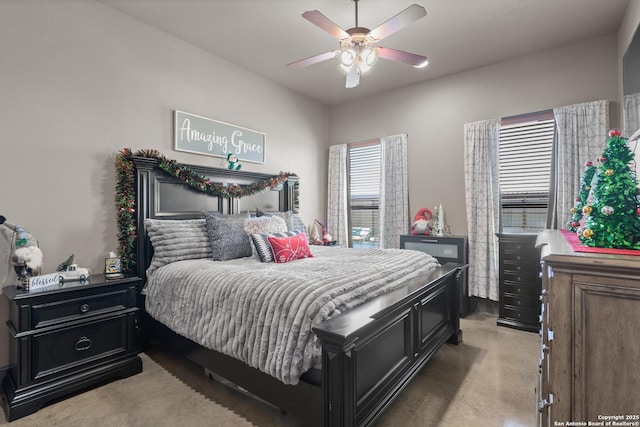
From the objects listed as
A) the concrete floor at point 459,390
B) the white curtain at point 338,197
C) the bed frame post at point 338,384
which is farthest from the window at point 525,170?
the bed frame post at point 338,384

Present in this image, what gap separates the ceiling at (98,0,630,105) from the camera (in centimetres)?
277

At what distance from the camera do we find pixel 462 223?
412 cm

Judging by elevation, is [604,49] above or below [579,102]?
above

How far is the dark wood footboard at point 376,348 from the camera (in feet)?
4.79

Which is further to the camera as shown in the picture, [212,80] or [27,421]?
[212,80]

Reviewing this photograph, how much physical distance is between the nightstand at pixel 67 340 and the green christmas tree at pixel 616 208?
2.99m

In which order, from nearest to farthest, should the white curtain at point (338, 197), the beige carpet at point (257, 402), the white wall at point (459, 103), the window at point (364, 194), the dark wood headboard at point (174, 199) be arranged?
the beige carpet at point (257, 402)
the dark wood headboard at point (174, 199)
the white wall at point (459, 103)
the window at point (364, 194)
the white curtain at point (338, 197)

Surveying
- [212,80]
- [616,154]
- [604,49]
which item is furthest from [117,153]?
[604,49]

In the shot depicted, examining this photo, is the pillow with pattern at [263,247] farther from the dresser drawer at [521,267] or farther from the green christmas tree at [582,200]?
the dresser drawer at [521,267]

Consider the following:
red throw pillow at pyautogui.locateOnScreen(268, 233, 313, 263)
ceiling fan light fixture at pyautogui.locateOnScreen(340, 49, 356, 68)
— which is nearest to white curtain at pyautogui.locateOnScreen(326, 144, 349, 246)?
red throw pillow at pyautogui.locateOnScreen(268, 233, 313, 263)

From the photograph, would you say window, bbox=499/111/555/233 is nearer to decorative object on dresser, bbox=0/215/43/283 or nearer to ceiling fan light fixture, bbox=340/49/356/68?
ceiling fan light fixture, bbox=340/49/356/68

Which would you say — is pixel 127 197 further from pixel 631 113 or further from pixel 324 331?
pixel 631 113

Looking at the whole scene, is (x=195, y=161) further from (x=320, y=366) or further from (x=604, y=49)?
(x=604, y=49)

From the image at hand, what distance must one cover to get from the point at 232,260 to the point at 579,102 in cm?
397
